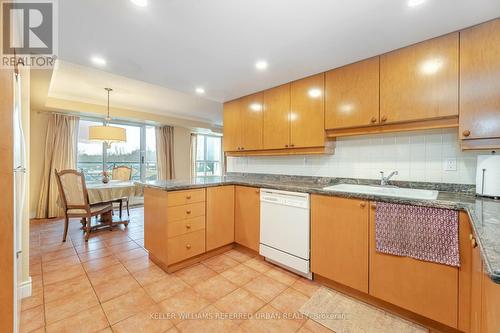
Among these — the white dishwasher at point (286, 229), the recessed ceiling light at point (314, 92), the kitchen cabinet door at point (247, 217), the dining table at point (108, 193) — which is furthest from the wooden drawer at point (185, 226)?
the recessed ceiling light at point (314, 92)

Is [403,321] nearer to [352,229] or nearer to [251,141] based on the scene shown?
[352,229]

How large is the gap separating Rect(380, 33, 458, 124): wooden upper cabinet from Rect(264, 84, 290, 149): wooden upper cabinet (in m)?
1.01

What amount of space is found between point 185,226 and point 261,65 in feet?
5.99

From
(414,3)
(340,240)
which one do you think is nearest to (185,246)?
(340,240)

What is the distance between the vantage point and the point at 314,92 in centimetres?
236

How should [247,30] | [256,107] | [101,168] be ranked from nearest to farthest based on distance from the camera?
Answer: [247,30], [256,107], [101,168]

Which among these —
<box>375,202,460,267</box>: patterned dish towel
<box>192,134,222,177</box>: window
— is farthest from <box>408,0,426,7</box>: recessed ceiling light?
<box>192,134,222,177</box>: window

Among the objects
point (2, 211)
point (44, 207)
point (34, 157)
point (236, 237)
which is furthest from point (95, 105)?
point (2, 211)

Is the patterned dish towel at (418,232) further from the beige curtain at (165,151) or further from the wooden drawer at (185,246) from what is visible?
the beige curtain at (165,151)

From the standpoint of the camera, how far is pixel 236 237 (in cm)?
269

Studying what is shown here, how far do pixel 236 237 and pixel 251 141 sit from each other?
129 centimetres

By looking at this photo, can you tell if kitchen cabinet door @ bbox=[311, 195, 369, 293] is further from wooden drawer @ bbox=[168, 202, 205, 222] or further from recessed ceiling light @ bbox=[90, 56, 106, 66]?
recessed ceiling light @ bbox=[90, 56, 106, 66]

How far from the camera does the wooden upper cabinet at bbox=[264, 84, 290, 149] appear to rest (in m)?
2.62

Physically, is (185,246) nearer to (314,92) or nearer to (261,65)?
(261,65)
